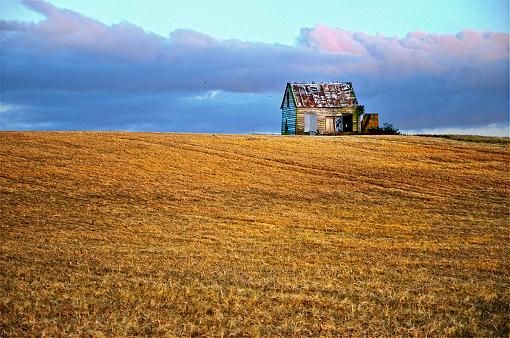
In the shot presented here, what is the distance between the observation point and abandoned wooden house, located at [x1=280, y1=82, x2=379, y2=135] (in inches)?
2707

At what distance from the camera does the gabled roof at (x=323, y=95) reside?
69.1m

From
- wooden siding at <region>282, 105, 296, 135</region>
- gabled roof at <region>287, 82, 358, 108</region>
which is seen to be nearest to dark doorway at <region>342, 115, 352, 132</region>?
gabled roof at <region>287, 82, 358, 108</region>

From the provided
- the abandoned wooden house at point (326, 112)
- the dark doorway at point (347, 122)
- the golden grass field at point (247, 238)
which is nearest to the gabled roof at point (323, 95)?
the abandoned wooden house at point (326, 112)

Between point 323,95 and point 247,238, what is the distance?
47.8m

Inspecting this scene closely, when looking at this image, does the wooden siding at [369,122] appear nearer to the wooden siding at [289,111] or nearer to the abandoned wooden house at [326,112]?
the abandoned wooden house at [326,112]

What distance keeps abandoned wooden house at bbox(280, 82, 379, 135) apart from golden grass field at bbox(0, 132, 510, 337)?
817 inches

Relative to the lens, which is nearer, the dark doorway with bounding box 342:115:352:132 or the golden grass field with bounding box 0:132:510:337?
the golden grass field with bounding box 0:132:510:337

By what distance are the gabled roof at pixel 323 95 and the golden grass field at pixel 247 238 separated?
21.3m

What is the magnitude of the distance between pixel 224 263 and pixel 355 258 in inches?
173

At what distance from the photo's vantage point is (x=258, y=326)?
13273 millimetres

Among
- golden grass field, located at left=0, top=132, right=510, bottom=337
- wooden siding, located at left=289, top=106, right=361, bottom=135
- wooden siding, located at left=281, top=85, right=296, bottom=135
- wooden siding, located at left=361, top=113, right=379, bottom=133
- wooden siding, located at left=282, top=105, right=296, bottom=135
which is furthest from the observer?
wooden siding, located at left=281, top=85, right=296, bottom=135

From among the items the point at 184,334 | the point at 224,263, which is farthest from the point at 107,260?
the point at 184,334

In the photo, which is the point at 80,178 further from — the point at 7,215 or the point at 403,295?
the point at 403,295

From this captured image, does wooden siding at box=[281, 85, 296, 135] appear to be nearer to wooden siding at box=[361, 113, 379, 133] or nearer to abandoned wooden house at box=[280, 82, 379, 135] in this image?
A: abandoned wooden house at box=[280, 82, 379, 135]
